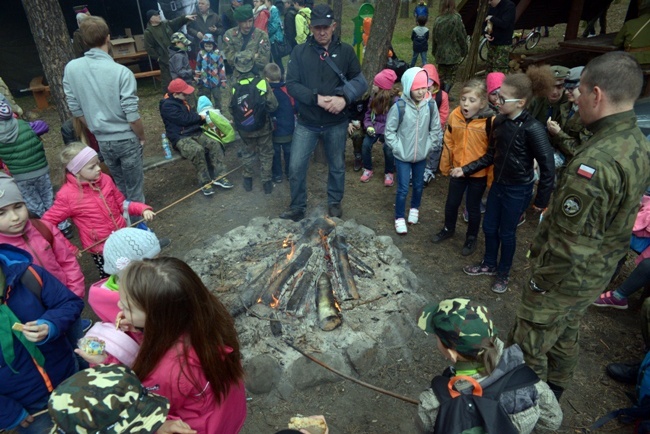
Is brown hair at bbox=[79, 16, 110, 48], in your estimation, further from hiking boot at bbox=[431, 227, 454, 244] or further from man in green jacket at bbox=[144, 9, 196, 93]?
man in green jacket at bbox=[144, 9, 196, 93]

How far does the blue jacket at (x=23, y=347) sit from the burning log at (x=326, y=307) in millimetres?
2039

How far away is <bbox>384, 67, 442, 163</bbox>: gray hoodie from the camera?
206 inches

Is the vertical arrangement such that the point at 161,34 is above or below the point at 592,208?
above

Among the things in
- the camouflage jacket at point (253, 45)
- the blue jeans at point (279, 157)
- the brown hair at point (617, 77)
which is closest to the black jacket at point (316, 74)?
the blue jeans at point (279, 157)

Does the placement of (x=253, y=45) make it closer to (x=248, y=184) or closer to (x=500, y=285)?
(x=248, y=184)

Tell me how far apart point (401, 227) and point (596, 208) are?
3273 millimetres

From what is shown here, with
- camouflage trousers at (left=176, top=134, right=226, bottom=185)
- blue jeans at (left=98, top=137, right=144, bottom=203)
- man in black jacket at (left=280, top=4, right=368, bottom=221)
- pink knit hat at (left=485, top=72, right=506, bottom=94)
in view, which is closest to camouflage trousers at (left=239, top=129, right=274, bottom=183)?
camouflage trousers at (left=176, top=134, right=226, bottom=185)

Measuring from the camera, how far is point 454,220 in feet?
18.2

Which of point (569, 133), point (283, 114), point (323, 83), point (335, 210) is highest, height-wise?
point (323, 83)

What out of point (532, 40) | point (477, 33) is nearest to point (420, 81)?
point (477, 33)

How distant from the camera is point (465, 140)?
4.94m

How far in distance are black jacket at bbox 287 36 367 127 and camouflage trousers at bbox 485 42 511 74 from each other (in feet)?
21.0

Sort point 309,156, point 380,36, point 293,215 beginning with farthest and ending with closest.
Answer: point 380,36 → point 293,215 → point 309,156

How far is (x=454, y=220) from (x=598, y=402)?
255cm
